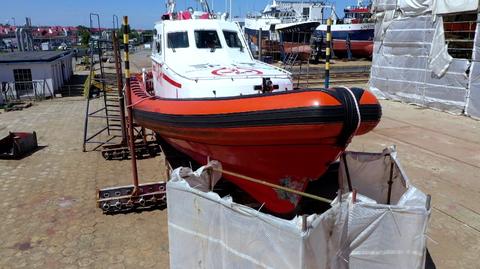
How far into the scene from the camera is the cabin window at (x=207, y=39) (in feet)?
21.3

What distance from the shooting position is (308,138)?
3.72 m

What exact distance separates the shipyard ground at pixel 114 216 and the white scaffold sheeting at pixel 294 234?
31.8 inches

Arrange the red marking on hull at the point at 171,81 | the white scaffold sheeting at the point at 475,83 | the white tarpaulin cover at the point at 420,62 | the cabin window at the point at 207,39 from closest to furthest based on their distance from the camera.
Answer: the red marking on hull at the point at 171,81
the cabin window at the point at 207,39
the white scaffold sheeting at the point at 475,83
the white tarpaulin cover at the point at 420,62

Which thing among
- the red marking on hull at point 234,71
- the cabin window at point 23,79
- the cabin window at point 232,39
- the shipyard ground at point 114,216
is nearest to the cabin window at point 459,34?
the shipyard ground at point 114,216

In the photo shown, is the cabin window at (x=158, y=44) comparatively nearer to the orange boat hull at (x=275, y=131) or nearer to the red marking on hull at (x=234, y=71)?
the red marking on hull at (x=234, y=71)

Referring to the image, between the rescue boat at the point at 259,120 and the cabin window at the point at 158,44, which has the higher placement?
the cabin window at the point at 158,44

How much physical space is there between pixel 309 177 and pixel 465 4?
8932 millimetres

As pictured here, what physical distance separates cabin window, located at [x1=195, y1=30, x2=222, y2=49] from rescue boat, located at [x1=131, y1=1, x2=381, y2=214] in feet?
1.64

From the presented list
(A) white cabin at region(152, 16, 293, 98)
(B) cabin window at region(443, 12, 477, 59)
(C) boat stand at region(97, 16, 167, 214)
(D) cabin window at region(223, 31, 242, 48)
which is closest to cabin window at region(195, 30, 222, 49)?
(A) white cabin at region(152, 16, 293, 98)

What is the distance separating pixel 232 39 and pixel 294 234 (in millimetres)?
4697

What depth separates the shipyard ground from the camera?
4105 millimetres

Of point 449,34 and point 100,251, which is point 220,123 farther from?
point 449,34

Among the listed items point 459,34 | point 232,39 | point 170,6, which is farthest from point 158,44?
point 459,34

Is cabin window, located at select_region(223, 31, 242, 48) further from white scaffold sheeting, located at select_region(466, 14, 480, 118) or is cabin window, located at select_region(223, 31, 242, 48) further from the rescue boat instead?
white scaffold sheeting, located at select_region(466, 14, 480, 118)
